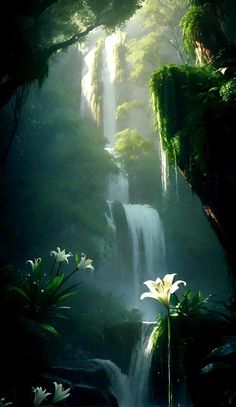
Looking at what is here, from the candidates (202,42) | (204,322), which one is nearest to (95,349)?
(204,322)

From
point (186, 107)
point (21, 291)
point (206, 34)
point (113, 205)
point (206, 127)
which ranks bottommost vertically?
point (21, 291)

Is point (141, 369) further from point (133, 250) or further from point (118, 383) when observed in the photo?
point (133, 250)

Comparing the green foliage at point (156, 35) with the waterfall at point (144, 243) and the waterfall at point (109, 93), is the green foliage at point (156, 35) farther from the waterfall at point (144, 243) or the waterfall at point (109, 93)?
the waterfall at point (144, 243)

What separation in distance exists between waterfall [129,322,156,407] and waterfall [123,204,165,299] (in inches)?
311

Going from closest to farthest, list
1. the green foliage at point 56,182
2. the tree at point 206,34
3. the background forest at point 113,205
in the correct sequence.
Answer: the background forest at point 113,205 < the tree at point 206,34 < the green foliage at point 56,182

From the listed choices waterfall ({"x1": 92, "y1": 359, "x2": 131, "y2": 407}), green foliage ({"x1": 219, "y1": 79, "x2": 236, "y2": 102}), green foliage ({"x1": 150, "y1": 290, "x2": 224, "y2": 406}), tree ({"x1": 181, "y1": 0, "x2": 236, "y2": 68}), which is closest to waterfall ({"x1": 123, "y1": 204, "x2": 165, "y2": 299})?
waterfall ({"x1": 92, "y1": 359, "x2": 131, "y2": 407})

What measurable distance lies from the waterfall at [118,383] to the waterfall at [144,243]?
8926 millimetres

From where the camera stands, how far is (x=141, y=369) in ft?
36.9

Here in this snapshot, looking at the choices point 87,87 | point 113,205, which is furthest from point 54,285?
point 87,87

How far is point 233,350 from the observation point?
18.0 ft

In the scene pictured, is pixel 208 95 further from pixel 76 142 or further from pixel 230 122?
pixel 76 142

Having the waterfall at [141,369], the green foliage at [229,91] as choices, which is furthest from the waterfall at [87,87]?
the green foliage at [229,91]

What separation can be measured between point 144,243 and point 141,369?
1081cm

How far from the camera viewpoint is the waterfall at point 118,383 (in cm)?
1093
